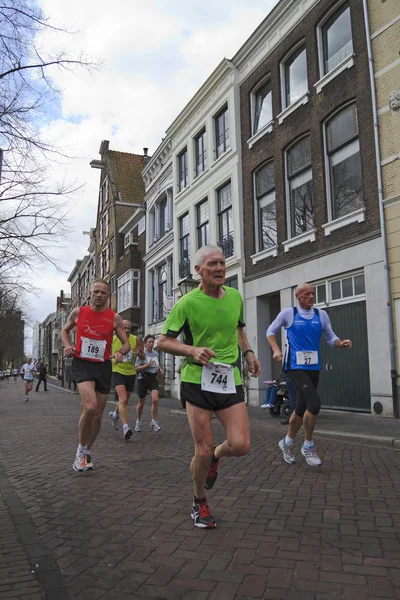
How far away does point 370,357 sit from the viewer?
12.0 m

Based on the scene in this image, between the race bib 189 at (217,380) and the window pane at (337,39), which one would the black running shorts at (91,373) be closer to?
the race bib 189 at (217,380)

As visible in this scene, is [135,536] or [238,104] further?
[238,104]

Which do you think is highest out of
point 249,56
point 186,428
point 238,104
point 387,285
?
Answer: point 249,56

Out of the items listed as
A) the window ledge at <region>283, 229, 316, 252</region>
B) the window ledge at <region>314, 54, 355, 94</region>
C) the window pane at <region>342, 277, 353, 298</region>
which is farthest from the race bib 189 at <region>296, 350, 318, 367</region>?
the window ledge at <region>314, 54, 355, 94</region>

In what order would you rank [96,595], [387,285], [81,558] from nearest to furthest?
[96,595], [81,558], [387,285]

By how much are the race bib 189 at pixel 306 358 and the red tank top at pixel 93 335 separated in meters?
2.17

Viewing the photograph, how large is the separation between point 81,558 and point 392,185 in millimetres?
10868

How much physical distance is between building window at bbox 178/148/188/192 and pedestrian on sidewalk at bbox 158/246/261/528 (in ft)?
66.7

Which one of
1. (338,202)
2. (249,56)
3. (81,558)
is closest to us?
(81,558)

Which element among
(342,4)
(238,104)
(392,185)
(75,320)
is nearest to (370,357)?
(392,185)

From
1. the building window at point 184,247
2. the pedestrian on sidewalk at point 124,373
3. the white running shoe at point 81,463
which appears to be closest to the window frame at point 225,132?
the building window at point 184,247

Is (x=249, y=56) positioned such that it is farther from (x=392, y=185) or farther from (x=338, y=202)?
(x=392, y=185)

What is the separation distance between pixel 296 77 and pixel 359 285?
7.39 meters

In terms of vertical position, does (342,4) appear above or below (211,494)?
above
